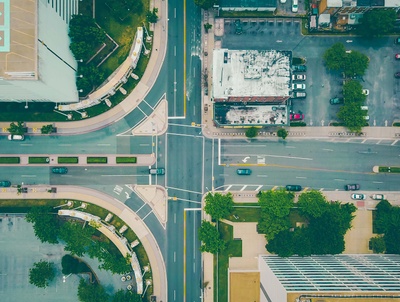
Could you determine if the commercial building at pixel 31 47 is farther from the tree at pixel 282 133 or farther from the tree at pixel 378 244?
the tree at pixel 378 244

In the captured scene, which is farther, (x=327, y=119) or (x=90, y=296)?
(x=327, y=119)

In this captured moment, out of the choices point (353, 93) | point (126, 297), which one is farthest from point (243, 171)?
point (126, 297)

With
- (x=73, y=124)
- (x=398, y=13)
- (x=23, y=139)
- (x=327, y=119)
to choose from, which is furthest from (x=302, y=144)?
(x=23, y=139)

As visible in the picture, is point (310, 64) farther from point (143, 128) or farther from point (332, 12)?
point (143, 128)

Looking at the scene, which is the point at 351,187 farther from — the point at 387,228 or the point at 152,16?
the point at 152,16

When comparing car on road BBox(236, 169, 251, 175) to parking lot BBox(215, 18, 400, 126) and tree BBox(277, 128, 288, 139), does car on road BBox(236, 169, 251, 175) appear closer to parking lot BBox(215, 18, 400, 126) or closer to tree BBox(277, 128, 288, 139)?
tree BBox(277, 128, 288, 139)
